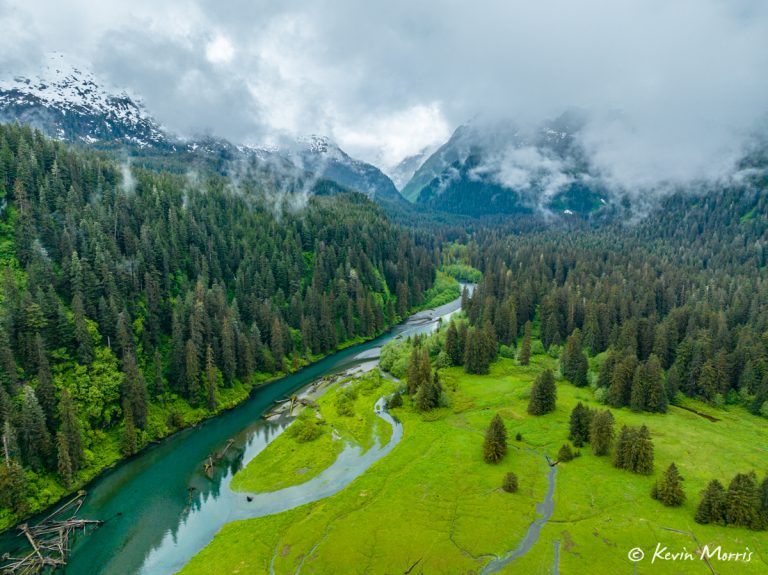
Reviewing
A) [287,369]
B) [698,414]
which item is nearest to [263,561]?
[287,369]

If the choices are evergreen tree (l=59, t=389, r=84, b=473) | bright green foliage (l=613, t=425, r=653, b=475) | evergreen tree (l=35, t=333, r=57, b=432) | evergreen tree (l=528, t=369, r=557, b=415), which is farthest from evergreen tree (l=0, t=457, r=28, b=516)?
bright green foliage (l=613, t=425, r=653, b=475)

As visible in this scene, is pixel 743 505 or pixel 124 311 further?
pixel 124 311

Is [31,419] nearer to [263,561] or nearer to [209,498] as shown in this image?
[209,498]

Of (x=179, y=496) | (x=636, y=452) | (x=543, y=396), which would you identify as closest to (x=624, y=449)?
(x=636, y=452)

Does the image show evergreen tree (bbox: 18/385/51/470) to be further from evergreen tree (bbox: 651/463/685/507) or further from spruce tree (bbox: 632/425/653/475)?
spruce tree (bbox: 632/425/653/475)

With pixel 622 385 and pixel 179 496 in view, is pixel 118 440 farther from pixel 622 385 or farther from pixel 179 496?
pixel 622 385

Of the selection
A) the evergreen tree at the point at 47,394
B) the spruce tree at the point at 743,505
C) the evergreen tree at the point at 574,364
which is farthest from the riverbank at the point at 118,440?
the spruce tree at the point at 743,505
